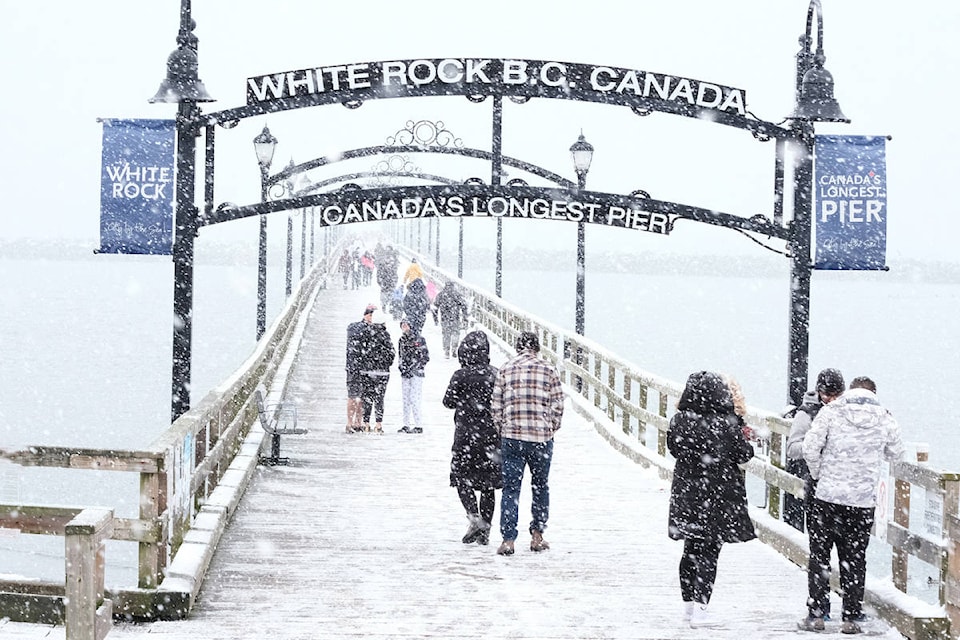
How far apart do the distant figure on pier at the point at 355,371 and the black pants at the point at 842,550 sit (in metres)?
9.02

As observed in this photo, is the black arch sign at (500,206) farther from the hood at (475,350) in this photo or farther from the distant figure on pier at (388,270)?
the distant figure on pier at (388,270)

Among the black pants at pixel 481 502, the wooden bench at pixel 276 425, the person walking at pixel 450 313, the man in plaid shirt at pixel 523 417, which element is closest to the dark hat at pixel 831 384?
the man in plaid shirt at pixel 523 417

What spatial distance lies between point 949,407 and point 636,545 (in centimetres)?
11171

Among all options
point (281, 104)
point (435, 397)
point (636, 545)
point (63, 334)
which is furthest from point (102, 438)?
point (63, 334)

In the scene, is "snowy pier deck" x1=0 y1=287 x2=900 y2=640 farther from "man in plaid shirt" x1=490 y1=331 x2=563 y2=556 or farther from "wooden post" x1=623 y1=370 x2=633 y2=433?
"wooden post" x1=623 y1=370 x2=633 y2=433

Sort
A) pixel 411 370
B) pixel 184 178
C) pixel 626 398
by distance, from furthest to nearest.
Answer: pixel 411 370
pixel 626 398
pixel 184 178

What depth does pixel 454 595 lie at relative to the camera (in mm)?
8672

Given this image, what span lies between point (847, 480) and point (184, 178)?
851 centimetres

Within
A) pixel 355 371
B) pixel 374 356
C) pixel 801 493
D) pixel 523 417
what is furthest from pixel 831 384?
pixel 355 371

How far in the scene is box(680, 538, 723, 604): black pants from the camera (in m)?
7.92

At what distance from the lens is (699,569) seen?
26.1ft

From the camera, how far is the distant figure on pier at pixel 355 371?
655 inches

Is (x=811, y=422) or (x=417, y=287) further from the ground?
(x=417, y=287)

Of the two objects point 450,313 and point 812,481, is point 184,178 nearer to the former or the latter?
point 812,481
